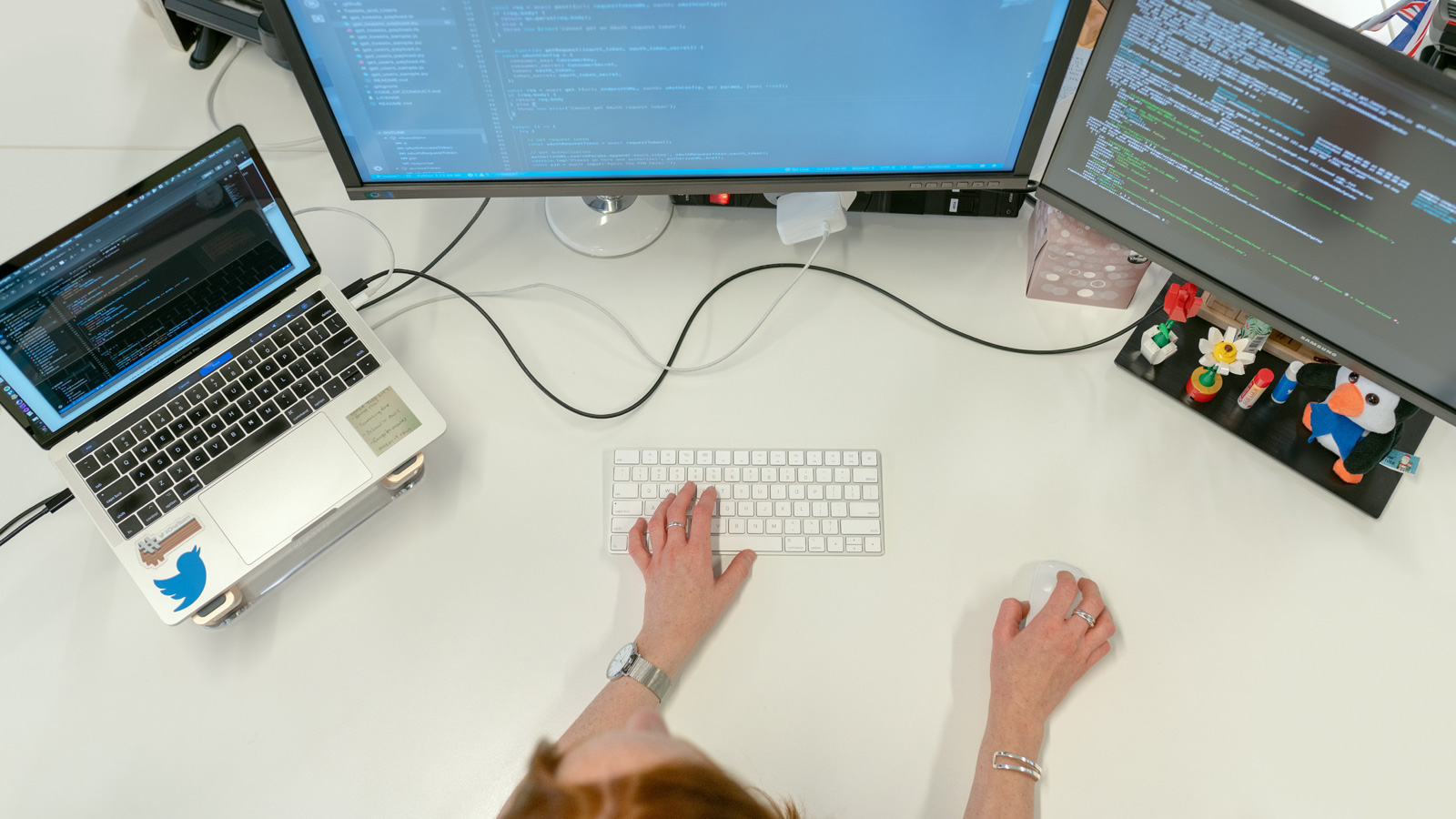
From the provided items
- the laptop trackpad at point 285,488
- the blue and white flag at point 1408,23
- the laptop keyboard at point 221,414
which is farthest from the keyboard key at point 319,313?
the blue and white flag at point 1408,23

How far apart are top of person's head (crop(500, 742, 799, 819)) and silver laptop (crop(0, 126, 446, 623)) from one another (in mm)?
441

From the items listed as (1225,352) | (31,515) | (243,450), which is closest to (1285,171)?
(1225,352)

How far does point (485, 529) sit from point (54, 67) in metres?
0.88

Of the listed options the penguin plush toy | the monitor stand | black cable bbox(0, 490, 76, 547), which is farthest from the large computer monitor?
black cable bbox(0, 490, 76, 547)

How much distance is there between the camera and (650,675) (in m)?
0.83

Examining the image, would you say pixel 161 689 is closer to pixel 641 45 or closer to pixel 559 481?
pixel 559 481

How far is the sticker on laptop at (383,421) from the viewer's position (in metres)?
0.90

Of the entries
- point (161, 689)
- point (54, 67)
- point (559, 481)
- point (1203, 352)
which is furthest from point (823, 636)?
point (54, 67)

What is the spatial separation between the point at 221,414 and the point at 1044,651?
82cm

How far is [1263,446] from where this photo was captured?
951 mm

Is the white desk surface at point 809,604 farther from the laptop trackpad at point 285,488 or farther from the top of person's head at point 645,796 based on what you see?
the top of person's head at point 645,796

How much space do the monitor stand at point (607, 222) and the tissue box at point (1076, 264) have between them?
16.7 inches

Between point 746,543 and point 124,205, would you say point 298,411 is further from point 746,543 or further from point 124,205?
point 746,543

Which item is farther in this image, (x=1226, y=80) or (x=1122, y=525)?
(x=1122, y=525)
